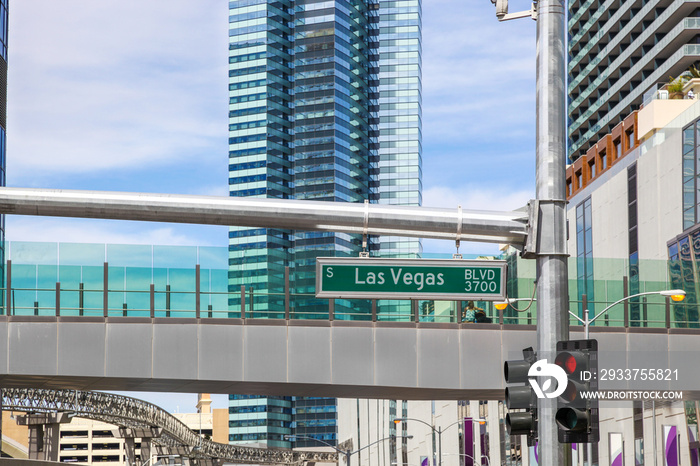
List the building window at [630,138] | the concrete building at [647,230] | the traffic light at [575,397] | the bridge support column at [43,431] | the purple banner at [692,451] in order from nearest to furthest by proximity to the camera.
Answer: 1. the traffic light at [575,397]
2. the concrete building at [647,230]
3. the purple banner at [692,451]
4. the bridge support column at [43,431]
5. the building window at [630,138]

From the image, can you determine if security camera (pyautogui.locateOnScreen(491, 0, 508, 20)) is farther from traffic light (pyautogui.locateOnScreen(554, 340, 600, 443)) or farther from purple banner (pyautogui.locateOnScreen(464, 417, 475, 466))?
purple banner (pyautogui.locateOnScreen(464, 417, 475, 466))

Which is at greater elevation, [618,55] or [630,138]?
[618,55]

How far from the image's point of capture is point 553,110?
10.2m

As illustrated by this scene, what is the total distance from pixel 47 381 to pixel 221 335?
7.40m

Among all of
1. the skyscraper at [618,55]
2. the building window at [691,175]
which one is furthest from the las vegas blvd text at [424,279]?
the skyscraper at [618,55]

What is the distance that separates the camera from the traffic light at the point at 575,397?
9.80 meters

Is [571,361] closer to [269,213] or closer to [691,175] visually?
[269,213]

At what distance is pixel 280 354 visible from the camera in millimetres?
35781

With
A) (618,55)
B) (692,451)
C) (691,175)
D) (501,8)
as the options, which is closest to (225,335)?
(501,8)

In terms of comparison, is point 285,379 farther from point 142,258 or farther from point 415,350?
point 142,258

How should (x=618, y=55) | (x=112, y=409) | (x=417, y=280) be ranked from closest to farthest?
(x=417, y=280) → (x=112, y=409) → (x=618, y=55)

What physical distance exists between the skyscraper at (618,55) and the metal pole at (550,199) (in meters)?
109

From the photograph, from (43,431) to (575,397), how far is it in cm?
6850

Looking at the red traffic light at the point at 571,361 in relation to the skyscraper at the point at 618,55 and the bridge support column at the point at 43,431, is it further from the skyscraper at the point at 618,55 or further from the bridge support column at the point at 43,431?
the skyscraper at the point at 618,55
